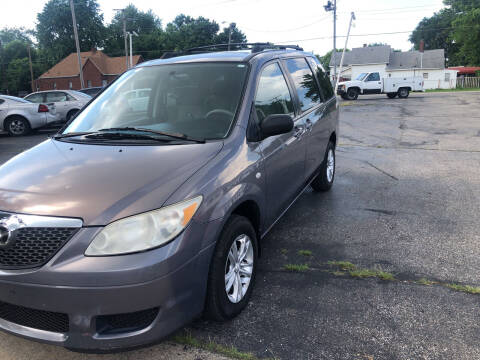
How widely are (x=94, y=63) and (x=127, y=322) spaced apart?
68.3 m

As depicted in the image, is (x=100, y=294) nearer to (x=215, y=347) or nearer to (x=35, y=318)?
(x=35, y=318)

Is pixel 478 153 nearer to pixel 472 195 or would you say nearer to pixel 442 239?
pixel 472 195

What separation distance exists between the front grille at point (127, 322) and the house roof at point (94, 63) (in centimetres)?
6648

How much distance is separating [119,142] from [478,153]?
7.81m

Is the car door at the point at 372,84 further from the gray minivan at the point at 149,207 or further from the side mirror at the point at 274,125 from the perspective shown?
the side mirror at the point at 274,125

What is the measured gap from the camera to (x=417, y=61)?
6412 centimetres

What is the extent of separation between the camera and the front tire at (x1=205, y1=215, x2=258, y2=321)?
8.33ft

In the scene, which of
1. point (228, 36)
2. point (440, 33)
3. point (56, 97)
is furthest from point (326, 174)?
point (440, 33)

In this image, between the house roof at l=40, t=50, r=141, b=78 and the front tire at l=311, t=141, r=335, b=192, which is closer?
the front tire at l=311, t=141, r=335, b=192

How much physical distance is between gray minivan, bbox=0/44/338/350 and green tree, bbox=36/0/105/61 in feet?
244

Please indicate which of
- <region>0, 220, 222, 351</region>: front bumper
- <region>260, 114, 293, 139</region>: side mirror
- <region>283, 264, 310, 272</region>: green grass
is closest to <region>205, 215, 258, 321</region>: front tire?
<region>0, 220, 222, 351</region>: front bumper

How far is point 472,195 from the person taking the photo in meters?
5.53

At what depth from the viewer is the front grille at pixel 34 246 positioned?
2127 mm

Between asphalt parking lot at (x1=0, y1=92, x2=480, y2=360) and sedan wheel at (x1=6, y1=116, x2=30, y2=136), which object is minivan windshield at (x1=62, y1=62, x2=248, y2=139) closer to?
asphalt parking lot at (x1=0, y1=92, x2=480, y2=360)
